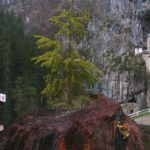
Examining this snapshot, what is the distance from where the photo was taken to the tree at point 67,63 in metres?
11.5

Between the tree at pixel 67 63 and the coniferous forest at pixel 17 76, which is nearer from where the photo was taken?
the tree at pixel 67 63

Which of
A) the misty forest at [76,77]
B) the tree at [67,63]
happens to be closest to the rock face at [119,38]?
the misty forest at [76,77]

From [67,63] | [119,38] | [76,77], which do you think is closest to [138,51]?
[119,38]

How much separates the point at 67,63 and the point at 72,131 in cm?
368

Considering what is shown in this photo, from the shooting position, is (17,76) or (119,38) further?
(119,38)

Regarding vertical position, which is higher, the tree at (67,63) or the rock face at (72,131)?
the tree at (67,63)

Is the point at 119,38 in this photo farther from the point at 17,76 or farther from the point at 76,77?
the point at 76,77

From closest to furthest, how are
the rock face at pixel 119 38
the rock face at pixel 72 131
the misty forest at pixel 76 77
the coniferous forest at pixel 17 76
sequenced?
the rock face at pixel 72 131 < the misty forest at pixel 76 77 < the coniferous forest at pixel 17 76 < the rock face at pixel 119 38

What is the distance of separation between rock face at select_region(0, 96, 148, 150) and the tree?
240 centimetres

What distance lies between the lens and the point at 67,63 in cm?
1135

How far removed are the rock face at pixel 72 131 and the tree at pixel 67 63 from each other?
2.40m

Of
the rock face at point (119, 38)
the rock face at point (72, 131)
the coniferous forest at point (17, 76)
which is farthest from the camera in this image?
the rock face at point (119, 38)

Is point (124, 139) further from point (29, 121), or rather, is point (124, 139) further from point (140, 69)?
point (140, 69)

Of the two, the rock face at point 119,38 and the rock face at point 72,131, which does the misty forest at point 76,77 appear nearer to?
the rock face at point 72,131
